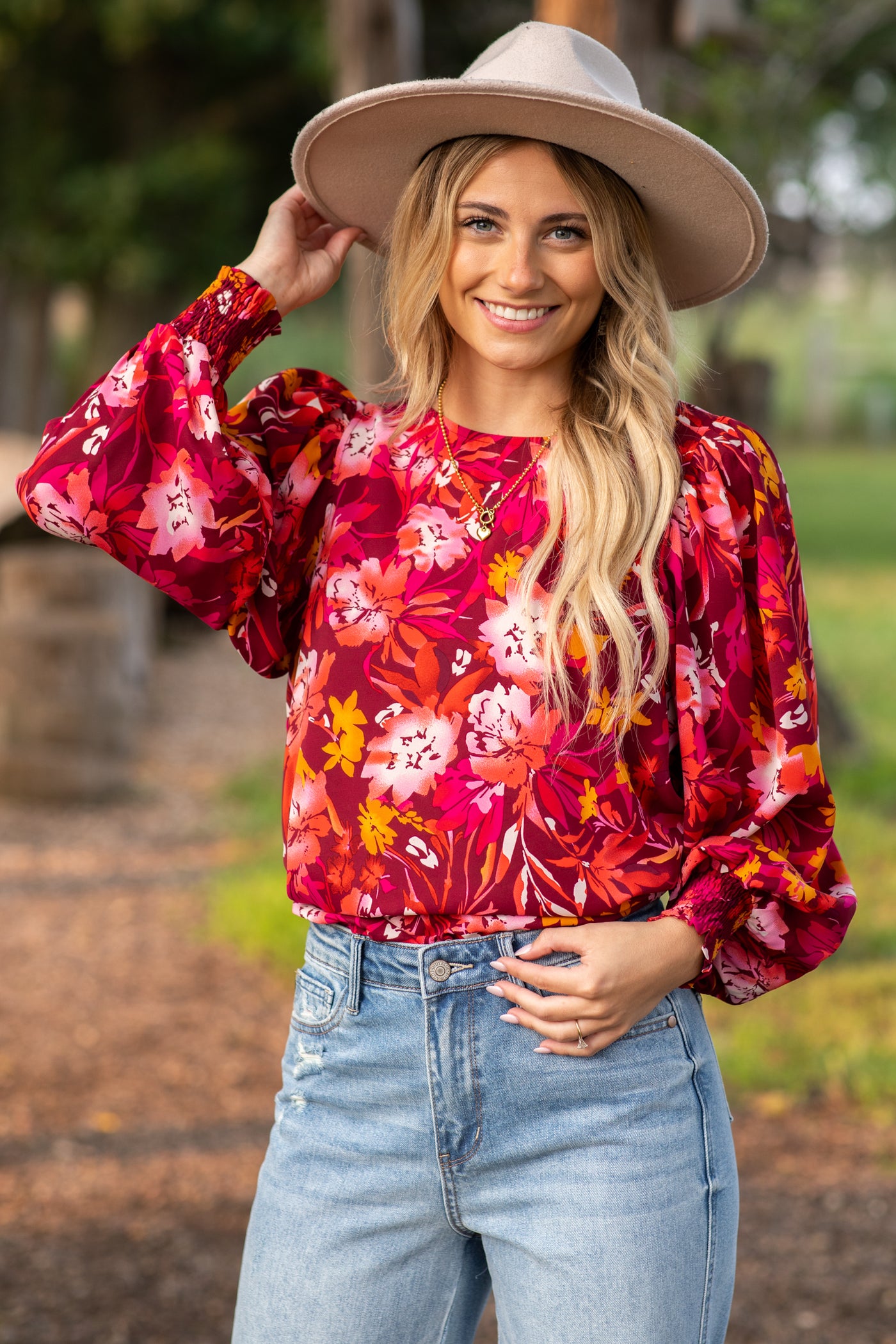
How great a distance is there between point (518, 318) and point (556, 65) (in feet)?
0.93

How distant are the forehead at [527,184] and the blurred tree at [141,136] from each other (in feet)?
30.0

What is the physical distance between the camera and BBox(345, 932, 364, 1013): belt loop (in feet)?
5.17

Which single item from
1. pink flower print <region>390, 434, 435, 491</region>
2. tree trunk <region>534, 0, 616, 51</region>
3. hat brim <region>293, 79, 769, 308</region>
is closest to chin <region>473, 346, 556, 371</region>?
pink flower print <region>390, 434, 435, 491</region>

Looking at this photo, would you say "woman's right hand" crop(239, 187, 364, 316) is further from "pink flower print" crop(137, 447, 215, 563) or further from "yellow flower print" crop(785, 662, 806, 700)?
"yellow flower print" crop(785, 662, 806, 700)

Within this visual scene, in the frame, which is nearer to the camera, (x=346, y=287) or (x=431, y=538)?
(x=431, y=538)

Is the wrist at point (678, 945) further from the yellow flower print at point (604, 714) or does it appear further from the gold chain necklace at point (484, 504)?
the gold chain necklace at point (484, 504)

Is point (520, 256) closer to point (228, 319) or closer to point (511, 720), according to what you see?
point (228, 319)

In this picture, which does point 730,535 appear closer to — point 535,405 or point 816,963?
point 535,405

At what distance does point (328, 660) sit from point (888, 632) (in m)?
9.13

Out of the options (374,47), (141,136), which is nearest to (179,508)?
(374,47)

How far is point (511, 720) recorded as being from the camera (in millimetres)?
1575

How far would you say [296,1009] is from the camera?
166cm

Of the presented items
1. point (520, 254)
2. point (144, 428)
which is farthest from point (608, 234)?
point (144, 428)

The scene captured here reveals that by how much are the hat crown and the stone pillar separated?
15.5ft
